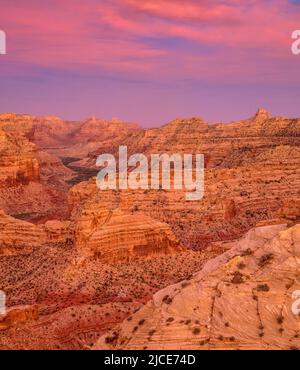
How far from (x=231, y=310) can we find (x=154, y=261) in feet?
76.9

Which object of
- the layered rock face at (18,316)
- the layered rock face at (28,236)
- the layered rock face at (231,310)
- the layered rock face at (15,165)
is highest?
the layered rock face at (15,165)

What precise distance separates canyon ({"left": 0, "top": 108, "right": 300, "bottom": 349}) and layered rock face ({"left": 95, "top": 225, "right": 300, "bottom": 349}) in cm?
3

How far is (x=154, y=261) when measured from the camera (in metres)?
39.0

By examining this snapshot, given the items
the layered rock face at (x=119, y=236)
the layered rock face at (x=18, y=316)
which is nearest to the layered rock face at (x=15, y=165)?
the layered rock face at (x=119, y=236)

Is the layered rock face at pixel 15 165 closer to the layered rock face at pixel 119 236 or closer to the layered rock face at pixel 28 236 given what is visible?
the layered rock face at pixel 28 236

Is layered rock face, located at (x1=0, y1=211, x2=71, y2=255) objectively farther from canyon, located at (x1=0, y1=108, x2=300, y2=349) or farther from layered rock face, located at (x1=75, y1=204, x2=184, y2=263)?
layered rock face, located at (x1=75, y1=204, x2=184, y2=263)

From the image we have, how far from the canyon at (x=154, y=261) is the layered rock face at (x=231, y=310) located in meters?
0.03

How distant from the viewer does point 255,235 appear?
66.0 feet

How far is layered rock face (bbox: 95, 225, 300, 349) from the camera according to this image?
592 inches

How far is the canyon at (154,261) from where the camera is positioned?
51.8 ft

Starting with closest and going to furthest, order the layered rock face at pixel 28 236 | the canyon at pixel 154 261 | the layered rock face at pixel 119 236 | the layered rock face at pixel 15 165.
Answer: the canyon at pixel 154 261 < the layered rock face at pixel 119 236 < the layered rock face at pixel 28 236 < the layered rock face at pixel 15 165

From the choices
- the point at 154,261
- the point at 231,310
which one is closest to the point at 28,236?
the point at 154,261
